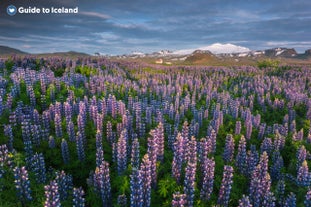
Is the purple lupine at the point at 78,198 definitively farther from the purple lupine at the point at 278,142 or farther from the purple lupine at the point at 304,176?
the purple lupine at the point at 278,142

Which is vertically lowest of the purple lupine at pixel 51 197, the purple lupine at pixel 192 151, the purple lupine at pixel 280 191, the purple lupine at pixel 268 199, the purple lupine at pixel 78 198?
the purple lupine at pixel 280 191

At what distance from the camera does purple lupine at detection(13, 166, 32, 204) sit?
5953 mm

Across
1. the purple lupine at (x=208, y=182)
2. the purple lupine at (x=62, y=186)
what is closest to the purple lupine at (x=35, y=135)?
the purple lupine at (x=62, y=186)

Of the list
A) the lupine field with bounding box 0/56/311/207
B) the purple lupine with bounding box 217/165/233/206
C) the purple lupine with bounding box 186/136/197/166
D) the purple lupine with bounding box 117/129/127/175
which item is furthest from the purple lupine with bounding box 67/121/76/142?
the purple lupine with bounding box 217/165/233/206

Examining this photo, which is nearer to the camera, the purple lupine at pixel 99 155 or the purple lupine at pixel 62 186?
the purple lupine at pixel 62 186

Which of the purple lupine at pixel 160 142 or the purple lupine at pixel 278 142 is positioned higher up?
the purple lupine at pixel 160 142

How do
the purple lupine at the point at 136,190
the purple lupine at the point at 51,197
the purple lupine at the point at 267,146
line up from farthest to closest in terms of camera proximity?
the purple lupine at the point at 267,146
the purple lupine at the point at 136,190
the purple lupine at the point at 51,197

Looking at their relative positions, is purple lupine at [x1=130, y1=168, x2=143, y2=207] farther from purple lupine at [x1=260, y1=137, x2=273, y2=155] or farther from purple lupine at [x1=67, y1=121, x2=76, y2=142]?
purple lupine at [x1=260, y1=137, x2=273, y2=155]

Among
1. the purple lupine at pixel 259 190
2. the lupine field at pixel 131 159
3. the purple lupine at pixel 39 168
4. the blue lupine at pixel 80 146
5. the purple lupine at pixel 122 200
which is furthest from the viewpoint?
the blue lupine at pixel 80 146

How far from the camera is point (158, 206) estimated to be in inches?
264


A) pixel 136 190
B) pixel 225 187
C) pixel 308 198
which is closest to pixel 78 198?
pixel 136 190

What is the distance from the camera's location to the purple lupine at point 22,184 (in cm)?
595

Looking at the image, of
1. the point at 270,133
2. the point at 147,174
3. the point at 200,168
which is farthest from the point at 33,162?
the point at 270,133

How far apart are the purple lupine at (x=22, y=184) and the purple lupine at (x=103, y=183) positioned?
1.48 metres
